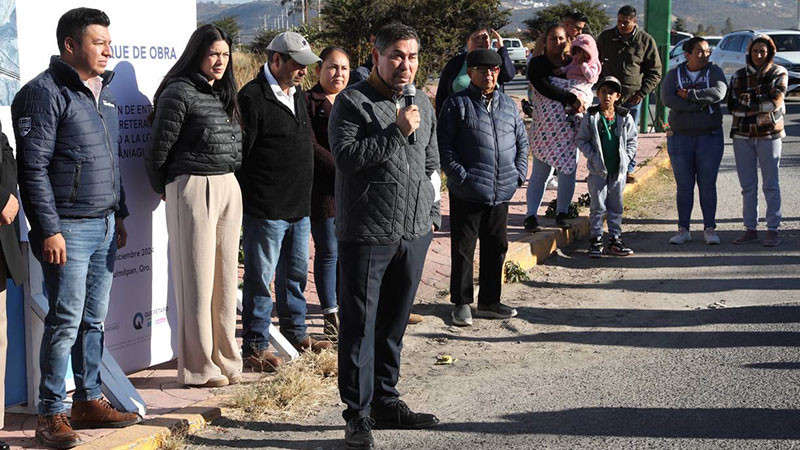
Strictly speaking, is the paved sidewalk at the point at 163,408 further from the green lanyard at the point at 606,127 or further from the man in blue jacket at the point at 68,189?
the green lanyard at the point at 606,127

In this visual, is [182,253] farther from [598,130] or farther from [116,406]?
[598,130]

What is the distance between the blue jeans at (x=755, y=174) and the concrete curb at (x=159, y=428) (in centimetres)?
607

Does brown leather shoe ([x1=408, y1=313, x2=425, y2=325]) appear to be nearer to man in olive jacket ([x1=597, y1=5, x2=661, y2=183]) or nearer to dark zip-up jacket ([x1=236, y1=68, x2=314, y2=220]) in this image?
dark zip-up jacket ([x1=236, y1=68, x2=314, y2=220])

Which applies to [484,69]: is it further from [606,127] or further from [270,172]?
[606,127]

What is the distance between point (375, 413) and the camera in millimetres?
5266

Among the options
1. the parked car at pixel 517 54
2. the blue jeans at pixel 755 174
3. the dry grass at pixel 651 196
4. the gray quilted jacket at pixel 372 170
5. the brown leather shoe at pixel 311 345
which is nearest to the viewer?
the gray quilted jacket at pixel 372 170

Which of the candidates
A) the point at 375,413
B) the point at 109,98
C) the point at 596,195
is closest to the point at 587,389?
the point at 375,413

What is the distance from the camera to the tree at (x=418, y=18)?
2517 cm

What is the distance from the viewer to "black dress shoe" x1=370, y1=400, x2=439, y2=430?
17.2ft

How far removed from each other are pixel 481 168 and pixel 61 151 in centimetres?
311

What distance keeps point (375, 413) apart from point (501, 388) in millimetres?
982

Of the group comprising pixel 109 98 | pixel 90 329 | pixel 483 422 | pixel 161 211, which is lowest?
pixel 483 422

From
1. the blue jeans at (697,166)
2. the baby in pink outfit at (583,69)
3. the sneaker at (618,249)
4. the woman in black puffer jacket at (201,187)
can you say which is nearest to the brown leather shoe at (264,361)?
the woman in black puffer jacket at (201,187)

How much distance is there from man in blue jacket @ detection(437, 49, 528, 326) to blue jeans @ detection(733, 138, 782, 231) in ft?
10.8
